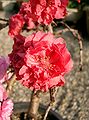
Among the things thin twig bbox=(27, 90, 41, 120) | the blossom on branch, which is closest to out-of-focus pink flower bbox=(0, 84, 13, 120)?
the blossom on branch

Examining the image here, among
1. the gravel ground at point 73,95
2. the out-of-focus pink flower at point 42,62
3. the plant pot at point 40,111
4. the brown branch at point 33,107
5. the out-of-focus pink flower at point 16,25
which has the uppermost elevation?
the out-of-focus pink flower at point 42,62

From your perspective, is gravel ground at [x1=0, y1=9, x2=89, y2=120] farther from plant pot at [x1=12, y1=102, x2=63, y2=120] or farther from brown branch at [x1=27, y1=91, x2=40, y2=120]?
brown branch at [x1=27, y1=91, x2=40, y2=120]

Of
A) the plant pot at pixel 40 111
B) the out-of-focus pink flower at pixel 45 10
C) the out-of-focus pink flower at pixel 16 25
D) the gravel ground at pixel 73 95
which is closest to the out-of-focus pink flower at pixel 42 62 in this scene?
the out-of-focus pink flower at pixel 45 10

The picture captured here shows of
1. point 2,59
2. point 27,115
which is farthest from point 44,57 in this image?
point 27,115

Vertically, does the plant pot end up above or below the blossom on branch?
below

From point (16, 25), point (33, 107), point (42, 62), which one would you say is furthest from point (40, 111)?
point (42, 62)

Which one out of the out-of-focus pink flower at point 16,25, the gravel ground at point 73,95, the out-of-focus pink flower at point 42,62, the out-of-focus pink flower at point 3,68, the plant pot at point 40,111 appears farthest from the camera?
the gravel ground at point 73,95

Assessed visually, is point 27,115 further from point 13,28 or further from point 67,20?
point 67,20

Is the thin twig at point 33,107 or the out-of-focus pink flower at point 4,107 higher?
the out-of-focus pink flower at point 4,107

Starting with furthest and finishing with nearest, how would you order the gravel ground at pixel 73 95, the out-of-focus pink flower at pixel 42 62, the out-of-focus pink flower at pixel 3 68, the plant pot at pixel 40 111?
1. the gravel ground at pixel 73 95
2. the plant pot at pixel 40 111
3. the out-of-focus pink flower at pixel 3 68
4. the out-of-focus pink flower at pixel 42 62

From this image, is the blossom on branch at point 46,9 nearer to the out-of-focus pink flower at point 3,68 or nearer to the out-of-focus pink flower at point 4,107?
the out-of-focus pink flower at point 3,68
